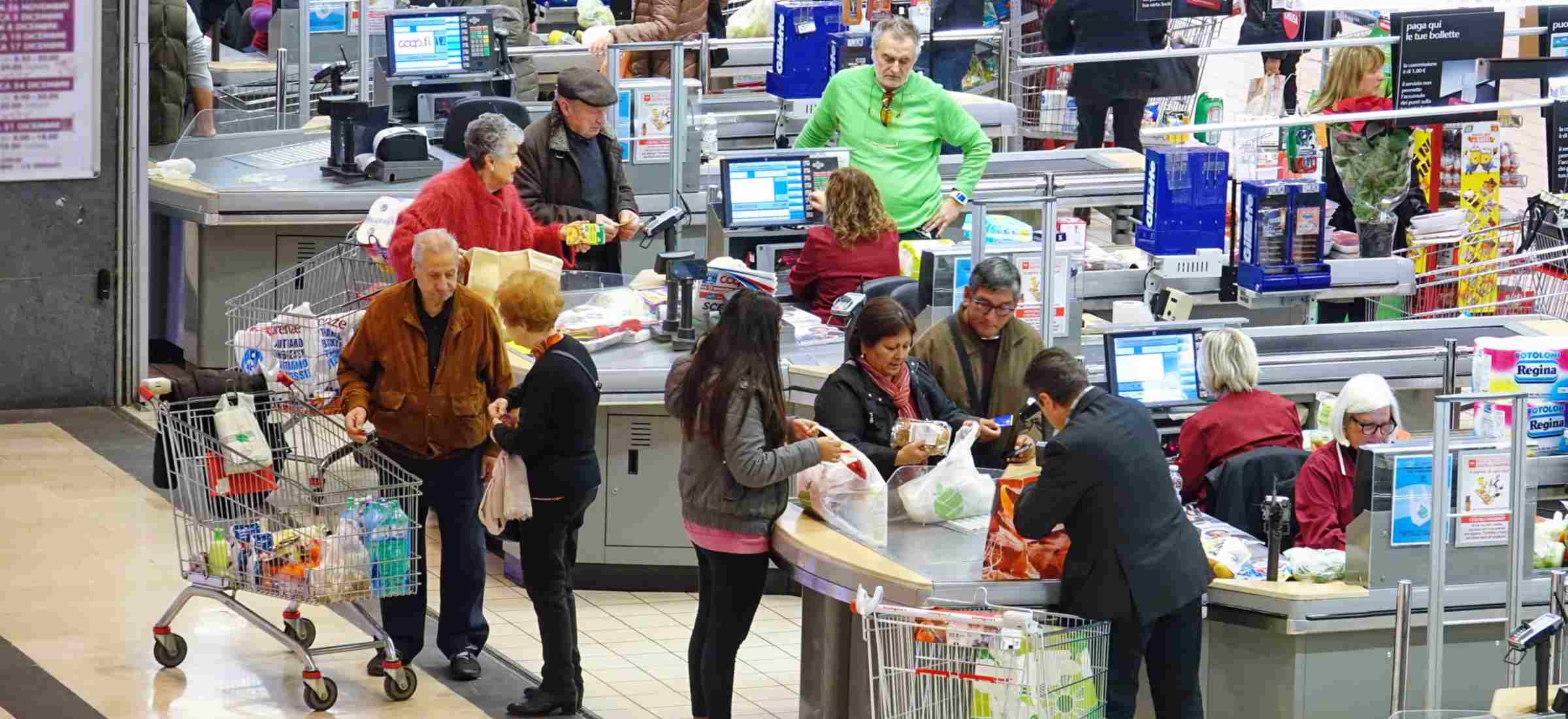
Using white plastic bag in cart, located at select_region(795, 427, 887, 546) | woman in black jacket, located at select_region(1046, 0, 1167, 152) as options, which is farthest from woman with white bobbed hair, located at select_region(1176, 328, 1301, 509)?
woman in black jacket, located at select_region(1046, 0, 1167, 152)

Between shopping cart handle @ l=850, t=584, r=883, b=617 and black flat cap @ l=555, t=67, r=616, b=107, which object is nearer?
shopping cart handle @ l=850, t=584, r=883, b=617

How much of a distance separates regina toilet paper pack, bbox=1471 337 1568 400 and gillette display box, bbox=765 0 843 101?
5.63m

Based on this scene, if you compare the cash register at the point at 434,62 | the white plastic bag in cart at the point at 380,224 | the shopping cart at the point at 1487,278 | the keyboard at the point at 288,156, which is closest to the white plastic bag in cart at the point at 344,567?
the white plastic bag in cart at the point at 380,224

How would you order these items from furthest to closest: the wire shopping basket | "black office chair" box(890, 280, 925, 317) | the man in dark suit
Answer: the wire shopping basket
"black office chair" box(890, 280, 925, 317)
the man in dark suit

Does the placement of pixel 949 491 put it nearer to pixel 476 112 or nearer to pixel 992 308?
pixel 992 308

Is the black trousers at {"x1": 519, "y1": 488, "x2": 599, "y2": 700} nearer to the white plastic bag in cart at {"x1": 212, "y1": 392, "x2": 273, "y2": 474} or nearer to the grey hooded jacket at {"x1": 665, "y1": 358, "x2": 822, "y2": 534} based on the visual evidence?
the grey hooded jacket at {"x1": 665, "y1": 358, "x2": 822, "y2": 534}

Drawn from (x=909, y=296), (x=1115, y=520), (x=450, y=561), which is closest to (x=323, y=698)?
(x=450, y=561)

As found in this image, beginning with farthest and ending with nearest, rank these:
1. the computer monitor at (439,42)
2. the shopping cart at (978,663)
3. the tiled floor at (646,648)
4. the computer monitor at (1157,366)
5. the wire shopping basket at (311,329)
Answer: the computer monitor at (439,42) → the wire shopping basket at (311,329) → the computer monitor at (1157,366) → the tiled floor at (646,648) → the shopping cart at (978,663)

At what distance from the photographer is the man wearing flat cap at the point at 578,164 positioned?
29.7ft

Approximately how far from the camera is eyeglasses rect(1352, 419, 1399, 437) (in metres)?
6.53

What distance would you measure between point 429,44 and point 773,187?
284 cm

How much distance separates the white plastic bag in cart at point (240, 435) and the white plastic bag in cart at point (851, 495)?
166 centimetres

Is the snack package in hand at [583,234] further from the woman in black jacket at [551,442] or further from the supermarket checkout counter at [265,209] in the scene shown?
the woman in black jacket at [551,442]

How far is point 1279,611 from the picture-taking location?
234 inches
